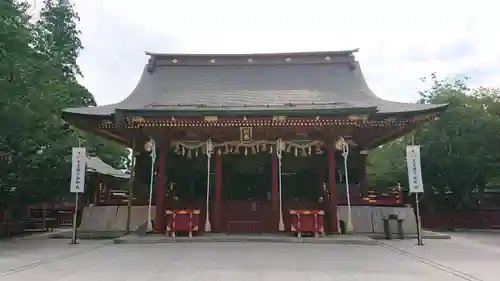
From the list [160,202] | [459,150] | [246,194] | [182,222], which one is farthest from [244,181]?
[459,150]

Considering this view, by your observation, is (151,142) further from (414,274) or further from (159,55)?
(414,274)

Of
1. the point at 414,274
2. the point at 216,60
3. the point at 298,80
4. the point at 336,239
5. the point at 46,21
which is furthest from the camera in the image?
the point at 46,21

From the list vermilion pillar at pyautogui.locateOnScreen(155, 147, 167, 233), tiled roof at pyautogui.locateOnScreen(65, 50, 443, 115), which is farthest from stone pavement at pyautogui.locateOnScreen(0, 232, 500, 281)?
tiled roof at pyautogui.locateOnScreen(65, 50, 443, 115)

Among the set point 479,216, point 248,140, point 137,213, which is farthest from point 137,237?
point 479,216

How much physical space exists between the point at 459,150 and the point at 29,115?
57.5ft

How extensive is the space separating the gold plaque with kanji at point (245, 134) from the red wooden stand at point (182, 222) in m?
3.05

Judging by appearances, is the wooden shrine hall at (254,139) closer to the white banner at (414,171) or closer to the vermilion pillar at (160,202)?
the vermilion pillar at (160,202)

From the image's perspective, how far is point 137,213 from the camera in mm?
15445

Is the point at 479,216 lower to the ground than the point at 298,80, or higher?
lower

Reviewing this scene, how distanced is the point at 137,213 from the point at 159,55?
823 cm

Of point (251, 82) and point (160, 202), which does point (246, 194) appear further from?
point (251, 82)

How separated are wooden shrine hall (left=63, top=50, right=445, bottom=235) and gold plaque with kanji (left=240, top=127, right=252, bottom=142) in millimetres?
34

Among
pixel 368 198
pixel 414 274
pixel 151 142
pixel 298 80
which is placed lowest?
pixel 414 274

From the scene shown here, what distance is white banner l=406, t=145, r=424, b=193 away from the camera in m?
12.4
